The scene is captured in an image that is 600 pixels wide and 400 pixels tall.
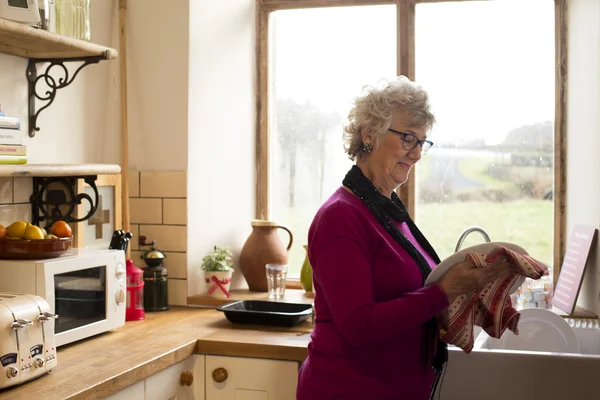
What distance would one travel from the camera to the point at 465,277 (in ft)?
5.54

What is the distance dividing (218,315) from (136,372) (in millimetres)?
764

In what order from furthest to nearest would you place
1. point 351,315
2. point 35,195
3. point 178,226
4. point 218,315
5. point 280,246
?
point 280,246 < point 178,226 < point 218,315 < point 35,195 < point 351,315

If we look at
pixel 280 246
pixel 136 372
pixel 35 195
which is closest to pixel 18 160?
pixel 35 195

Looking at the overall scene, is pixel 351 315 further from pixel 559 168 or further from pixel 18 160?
pixel 559 168

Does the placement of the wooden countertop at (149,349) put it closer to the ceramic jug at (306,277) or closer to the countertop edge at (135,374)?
the countertop edge at (135,374)

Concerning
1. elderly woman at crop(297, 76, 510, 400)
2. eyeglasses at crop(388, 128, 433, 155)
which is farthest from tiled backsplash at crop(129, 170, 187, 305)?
eyeglasses at crop(388, 128, 433, 155)

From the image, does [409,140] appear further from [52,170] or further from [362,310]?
[52,170]

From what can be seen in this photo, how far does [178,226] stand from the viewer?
114 inches

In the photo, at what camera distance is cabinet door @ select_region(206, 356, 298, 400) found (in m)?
2.25

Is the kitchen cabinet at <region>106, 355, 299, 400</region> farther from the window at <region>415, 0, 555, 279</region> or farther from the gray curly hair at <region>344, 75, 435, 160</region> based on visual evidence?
the window at <region>415, 0, 555, 279</region>

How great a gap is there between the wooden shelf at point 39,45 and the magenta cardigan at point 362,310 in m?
0.93

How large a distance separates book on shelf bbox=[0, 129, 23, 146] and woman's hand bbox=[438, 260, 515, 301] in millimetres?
1164

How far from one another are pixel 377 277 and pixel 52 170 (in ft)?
3.29

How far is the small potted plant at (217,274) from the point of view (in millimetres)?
2910
